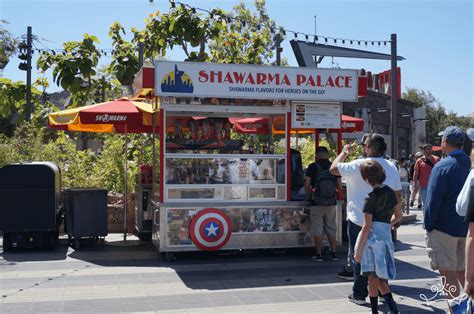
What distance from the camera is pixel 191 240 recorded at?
8719mm

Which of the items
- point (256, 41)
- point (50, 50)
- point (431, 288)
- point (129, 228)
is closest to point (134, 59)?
point (50, 50)

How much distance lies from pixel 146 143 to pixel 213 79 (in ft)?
18.4

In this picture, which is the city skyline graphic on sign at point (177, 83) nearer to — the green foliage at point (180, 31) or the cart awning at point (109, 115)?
the cart awning at point (109, 115)

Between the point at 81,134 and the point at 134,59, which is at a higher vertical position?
the point at 134,59

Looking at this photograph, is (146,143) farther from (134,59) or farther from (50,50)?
(50,50)

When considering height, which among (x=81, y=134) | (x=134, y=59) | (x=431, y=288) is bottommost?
(x=431, y=288)

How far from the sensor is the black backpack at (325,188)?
855 cm

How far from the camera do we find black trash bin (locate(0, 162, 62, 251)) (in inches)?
359

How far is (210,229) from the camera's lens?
28.6 feet

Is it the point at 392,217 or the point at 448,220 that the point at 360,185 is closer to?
the point at 392,217

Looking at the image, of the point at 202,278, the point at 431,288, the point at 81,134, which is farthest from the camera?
the point at 81,134

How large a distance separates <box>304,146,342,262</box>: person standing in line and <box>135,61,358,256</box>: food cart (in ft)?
1.47

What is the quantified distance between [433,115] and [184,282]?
171ft

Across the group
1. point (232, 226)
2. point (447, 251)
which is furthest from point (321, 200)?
point (447, 251)
